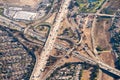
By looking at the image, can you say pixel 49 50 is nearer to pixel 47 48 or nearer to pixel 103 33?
pixel 47 48

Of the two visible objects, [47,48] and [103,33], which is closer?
[47,48]

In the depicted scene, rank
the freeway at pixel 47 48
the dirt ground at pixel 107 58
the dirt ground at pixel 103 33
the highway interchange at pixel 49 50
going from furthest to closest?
the dirt ground at pixel 103 33
the dirt ground at pixel 107 58
the freeway at pixel 47 48
the highway interchange at pixel 49 50

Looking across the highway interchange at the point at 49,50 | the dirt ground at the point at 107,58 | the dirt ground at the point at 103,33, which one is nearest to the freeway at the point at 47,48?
the highway interchange at the point at 49,50

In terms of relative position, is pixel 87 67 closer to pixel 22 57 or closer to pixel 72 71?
pixel 72 71

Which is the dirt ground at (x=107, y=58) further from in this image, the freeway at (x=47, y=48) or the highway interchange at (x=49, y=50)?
the freeway at (x=47, y=48)

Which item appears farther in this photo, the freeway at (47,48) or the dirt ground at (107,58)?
the dirt ground at (107,58)

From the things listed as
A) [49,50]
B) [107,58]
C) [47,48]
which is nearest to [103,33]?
[107,58]

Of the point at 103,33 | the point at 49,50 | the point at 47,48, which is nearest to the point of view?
the point at 49,50

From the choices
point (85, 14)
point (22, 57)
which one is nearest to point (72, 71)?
point (22, 57)
